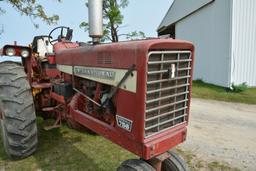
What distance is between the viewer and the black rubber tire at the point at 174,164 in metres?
2.43

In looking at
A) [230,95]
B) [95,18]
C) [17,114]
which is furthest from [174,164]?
[230,95]

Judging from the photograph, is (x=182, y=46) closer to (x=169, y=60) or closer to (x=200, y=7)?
(x=169, y=60)

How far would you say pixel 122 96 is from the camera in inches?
86.0

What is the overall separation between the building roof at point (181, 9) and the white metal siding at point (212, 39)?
28cm

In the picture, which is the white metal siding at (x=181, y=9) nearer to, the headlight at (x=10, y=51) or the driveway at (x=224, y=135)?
the driveway at (x=224, y=135)

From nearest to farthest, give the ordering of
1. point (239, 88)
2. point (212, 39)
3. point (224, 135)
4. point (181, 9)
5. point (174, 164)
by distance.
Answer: point (174, 164) < point (224, 135) < point (239, 88) < point (212, 39) < point (181, 9)

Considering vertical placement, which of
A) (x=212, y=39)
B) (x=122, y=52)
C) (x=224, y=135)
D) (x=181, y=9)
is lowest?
(x=224, y=135)

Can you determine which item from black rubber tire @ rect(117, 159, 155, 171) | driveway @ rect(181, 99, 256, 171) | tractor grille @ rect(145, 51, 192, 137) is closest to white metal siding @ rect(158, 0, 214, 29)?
driveway @ rect(181, 99, 256, 171)

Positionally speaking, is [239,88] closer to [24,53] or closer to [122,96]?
[24,53]

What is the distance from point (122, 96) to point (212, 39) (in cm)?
1074

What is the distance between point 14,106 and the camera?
3166mm

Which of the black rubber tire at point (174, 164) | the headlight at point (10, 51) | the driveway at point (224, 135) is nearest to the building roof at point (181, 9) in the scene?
the driveway at point (224, 135)

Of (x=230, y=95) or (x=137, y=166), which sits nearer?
(x=137, y=166)

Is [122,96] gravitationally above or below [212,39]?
below
